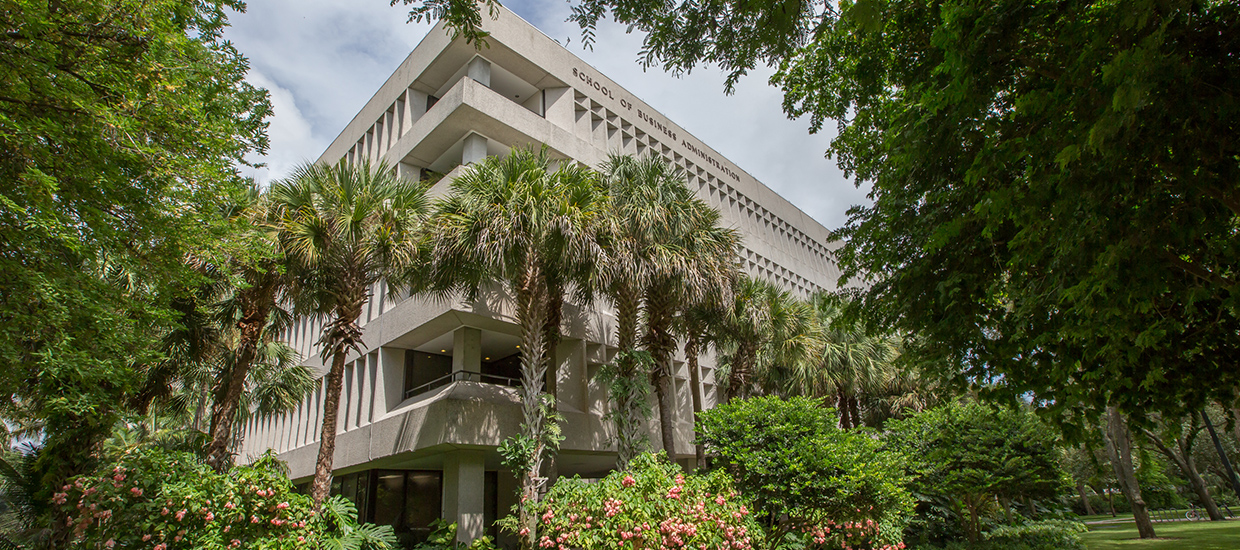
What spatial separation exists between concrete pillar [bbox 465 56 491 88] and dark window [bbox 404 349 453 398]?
8682 mm

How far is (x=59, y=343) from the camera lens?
671cm

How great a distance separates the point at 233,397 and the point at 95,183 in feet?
20.7

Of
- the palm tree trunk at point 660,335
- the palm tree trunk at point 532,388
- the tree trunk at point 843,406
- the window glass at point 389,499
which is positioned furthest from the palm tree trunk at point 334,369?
the tree trunk at point 843,406

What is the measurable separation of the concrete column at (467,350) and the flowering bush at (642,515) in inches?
206

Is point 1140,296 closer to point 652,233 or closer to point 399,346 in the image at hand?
point 652,233

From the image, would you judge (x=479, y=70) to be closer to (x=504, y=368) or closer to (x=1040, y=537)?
(x=504, y=368)

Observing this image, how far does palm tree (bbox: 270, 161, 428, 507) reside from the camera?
12.3 metres

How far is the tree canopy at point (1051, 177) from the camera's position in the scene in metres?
4.22

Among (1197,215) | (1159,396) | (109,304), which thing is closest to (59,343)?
(109,304)

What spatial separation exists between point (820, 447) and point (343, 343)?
33.9 ft

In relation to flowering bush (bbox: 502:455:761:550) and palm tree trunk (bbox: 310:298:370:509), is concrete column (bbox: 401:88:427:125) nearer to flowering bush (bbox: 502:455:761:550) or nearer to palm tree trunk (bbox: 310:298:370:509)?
palm tree trunk (bbox: 310:298:370:509)

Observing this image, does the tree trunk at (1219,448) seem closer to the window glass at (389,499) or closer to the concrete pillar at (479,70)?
the window glass at (389,499)

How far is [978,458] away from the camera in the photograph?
57.3 ft

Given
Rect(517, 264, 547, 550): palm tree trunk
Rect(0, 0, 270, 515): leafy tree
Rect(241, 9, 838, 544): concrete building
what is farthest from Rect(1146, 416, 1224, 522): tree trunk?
Rect(0, 0, 270, 515): leafy tree
